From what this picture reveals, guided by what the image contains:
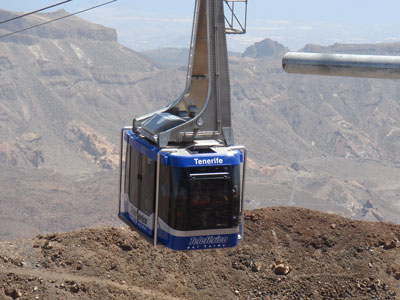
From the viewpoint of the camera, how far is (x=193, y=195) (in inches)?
534

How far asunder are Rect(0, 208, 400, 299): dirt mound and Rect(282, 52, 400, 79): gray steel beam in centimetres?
1133

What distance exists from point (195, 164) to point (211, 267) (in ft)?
24.5

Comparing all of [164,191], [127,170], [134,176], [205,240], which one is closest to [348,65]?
[164,191]

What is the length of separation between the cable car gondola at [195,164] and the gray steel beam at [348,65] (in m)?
5.01

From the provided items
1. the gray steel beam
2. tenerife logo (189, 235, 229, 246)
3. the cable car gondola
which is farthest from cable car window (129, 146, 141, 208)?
the gray steel beam

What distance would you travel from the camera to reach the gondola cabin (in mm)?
13492

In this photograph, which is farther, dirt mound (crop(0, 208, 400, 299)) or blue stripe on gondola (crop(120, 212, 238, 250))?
dirt mound (crop(0, 208, 400, 299))

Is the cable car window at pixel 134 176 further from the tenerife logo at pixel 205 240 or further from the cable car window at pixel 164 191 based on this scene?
the tenerife logo at pixel 205 240

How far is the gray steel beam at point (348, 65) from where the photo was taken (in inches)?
301

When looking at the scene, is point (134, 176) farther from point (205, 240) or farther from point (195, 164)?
point (205, 240)

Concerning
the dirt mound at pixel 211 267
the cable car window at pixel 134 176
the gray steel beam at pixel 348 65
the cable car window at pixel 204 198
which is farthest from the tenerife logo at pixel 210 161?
the dirt mound at pixel 211 267

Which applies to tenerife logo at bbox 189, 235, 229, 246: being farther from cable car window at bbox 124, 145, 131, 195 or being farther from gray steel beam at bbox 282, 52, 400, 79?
gray steel beam at bbox 282, 52, 400, 79

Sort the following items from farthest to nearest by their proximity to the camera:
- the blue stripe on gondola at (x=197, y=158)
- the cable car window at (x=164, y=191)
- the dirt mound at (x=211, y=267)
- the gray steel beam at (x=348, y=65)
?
the dirt mound at (x=211, y=267) < the cable car window at (x=164, y=191) < the blue stripe on gondola at (x=197, y=158) < the gray steel beam at (x=348, y=65)

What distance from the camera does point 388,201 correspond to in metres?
174
